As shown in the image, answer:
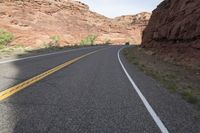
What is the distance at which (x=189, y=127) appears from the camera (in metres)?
5.03

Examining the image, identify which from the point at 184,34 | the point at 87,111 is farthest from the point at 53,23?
the point at 87,111

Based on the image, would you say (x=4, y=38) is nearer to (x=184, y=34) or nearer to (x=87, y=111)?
(x=184, y=34)

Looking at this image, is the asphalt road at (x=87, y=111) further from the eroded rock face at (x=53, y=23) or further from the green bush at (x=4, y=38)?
the eroded rock face at (x=53, y=23)

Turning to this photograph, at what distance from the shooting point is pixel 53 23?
83.9m

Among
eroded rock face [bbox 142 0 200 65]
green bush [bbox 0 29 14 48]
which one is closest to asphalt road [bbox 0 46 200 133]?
eroded rock face [bbox 142 0 200 65]

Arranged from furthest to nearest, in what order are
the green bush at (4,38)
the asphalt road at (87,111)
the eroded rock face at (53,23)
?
the eroded rock face at (53,23) < the green bush at (4,38) < the asphalt road at (87,111)

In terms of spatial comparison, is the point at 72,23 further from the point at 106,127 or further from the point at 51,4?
the point at 106,127

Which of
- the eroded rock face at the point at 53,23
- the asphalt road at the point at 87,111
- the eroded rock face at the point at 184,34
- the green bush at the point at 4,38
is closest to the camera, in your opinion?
the asphalt road at the point at 87,111

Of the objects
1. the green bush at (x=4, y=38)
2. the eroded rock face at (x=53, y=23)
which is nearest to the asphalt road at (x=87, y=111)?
the green bush at (x=4, y=38)

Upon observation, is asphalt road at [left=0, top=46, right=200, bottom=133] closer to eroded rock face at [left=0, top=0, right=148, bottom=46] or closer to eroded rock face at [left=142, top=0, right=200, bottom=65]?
eroded rock face at [left=142, top=0, right=200, bottom=65]

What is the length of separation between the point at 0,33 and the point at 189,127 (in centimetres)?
5995

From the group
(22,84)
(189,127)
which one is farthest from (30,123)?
(22,84)

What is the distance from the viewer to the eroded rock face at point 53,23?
71.1m

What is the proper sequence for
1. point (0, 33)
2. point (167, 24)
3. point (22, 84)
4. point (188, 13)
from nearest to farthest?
point (22, 84) → point (188, 13) → point (167, 24) → point (0, 33)
